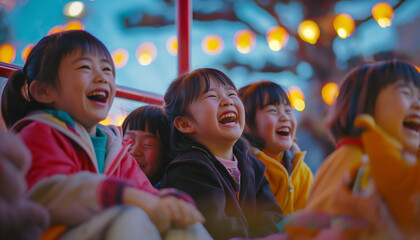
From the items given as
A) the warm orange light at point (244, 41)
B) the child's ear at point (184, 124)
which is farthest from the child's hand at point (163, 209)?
the warm orange light at point (244, 41)

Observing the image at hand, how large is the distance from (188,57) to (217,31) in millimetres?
3694

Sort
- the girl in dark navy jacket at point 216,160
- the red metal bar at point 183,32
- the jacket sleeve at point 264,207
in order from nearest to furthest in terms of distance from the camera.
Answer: the girl in dark navy jacket at point 216,160 < the jacket sleeve at point 264,207 < the red metal bar at point 183,32

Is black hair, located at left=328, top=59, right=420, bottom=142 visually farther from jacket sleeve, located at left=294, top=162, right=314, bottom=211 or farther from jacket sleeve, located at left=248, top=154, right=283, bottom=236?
jacket sleeve, located at left=294, top=162, right=314, bottom=211

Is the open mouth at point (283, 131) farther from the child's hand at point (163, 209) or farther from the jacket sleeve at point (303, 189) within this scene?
the child's hand at point (163, 209)

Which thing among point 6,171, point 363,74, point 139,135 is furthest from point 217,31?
point 6,171

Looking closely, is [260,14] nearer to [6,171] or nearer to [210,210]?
[210,210]

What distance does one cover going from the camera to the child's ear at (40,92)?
35.4 inches

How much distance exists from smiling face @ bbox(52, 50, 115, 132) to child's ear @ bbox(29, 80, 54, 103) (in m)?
0.01

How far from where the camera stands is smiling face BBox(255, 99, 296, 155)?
1.35 meters

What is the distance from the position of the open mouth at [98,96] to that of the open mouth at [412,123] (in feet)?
2.12

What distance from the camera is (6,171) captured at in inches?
20.9

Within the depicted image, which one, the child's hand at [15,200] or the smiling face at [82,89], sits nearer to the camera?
the child's hand at [15,200]

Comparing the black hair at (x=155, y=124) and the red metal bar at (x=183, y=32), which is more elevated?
the red metal bar at (x=183, y=32)

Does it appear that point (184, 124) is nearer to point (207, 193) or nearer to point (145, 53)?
point (207, 193)
